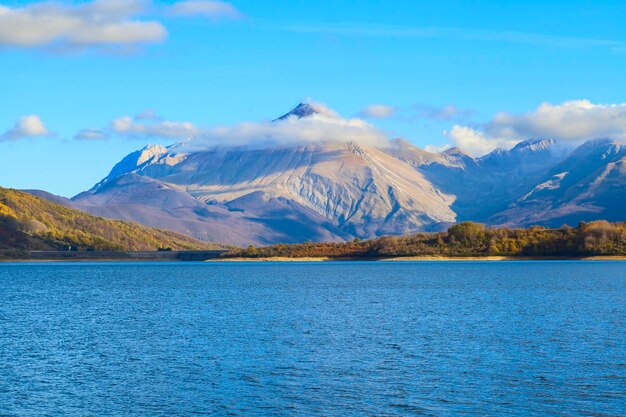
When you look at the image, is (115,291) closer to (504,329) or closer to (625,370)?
(504,329)

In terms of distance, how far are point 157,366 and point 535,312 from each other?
44.2 meters

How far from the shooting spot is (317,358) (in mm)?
56875

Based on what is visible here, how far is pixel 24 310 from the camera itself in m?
93.1

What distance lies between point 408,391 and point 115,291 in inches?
3617

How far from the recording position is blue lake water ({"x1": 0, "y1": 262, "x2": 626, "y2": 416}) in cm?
4412

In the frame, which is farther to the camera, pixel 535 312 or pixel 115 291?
pixel 115 291

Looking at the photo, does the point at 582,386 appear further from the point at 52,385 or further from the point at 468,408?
the point at 52,385

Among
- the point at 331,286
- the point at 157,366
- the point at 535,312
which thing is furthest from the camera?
the point at 331,286

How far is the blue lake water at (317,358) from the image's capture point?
145 ft

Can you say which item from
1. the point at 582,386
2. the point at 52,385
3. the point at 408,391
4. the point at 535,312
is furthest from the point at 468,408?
the point at 535,312

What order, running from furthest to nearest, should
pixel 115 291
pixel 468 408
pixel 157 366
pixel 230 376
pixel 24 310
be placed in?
pixel 115 291 < pixel 24 310 < pixel 157 366 < pixel 230 376 < pixel 468 408

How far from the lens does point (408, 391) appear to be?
4650 cm

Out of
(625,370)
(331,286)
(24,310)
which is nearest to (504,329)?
(625,370)

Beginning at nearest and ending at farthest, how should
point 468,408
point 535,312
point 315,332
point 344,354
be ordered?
point 468,408 → point 344,354 → point 315,332 → point 535,312
